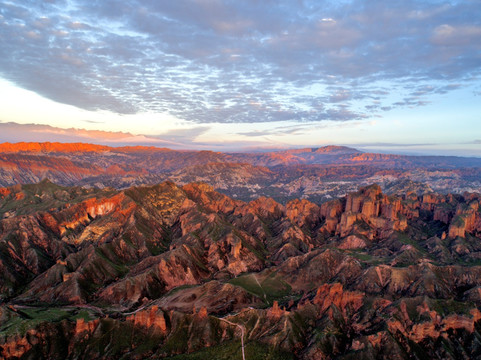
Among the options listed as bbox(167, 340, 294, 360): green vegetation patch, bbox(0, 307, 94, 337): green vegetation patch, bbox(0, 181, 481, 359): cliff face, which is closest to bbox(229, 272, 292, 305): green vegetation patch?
bbox(0, 181, 481, 359): cliff face

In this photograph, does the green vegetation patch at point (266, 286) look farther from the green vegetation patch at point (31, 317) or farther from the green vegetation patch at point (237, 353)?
the green vegetation patch at point (31, 317)

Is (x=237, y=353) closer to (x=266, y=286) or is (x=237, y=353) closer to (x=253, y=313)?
(x=253, y=313)

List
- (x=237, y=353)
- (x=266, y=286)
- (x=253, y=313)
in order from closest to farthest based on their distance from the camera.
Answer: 1. (x=237, y=353)
2. (x=253, y=313)
3. (x=266, y=286)

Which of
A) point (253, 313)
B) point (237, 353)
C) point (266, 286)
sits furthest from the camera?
point (266, 286)

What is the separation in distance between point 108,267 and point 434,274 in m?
166

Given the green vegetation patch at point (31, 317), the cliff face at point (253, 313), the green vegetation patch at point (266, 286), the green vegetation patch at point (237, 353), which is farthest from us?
the green vegetation patch at point (266, 286)

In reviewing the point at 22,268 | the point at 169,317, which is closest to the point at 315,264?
the point at 169,317

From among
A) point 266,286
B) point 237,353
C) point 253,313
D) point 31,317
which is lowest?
point 266,286

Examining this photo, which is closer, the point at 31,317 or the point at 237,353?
the point at 237,353

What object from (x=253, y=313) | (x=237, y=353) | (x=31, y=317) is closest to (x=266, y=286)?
(x=253, y=313)

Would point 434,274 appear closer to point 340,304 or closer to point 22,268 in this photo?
point 340,304

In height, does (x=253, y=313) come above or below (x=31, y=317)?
above

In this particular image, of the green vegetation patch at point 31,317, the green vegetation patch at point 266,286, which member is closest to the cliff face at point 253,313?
the green vegetation patch at point 31,317

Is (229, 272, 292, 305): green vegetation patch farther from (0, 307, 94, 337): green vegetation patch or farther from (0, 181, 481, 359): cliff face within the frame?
(0, 307, 94, 337): green vegetation patch
